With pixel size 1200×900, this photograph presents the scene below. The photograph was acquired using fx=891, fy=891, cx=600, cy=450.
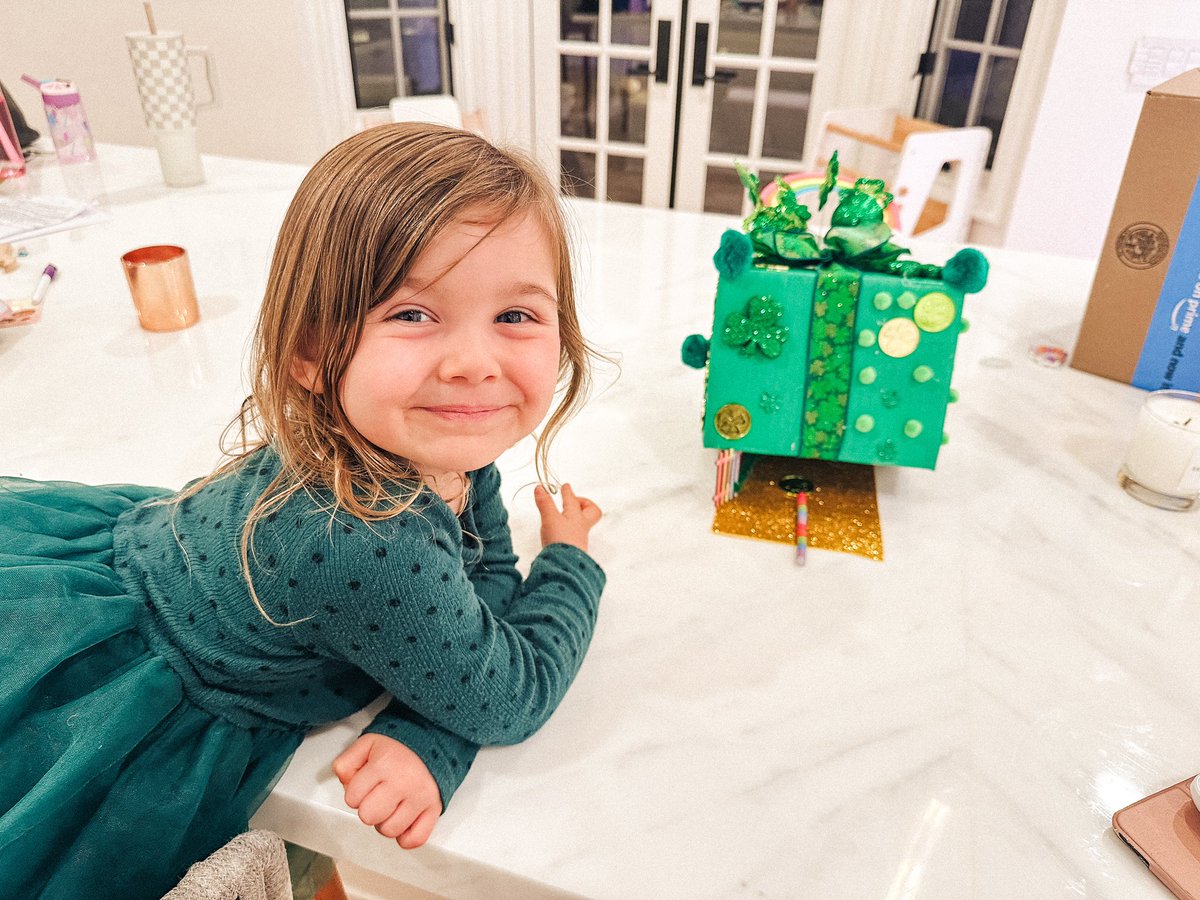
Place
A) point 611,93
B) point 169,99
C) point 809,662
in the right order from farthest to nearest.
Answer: point 611,93 → point 169,99 → point 809,662

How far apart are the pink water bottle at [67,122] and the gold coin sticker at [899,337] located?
1630 millimetres

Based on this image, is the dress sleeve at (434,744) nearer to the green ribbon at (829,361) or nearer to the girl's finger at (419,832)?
the girl's finger at (419,832)

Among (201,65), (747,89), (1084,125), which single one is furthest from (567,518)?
(201,65)

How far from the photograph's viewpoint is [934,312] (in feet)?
2.54

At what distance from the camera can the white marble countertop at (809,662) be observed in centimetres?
56

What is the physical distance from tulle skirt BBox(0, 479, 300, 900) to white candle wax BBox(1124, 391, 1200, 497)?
0.82m

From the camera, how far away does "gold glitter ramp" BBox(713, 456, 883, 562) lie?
83cm

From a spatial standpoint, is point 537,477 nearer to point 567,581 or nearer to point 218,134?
point 567,581

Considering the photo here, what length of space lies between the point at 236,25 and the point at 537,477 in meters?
3.00

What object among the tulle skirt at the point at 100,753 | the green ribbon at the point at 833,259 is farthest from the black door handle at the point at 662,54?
the tulle skirt at the point at 100,753

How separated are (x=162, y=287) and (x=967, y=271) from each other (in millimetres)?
983

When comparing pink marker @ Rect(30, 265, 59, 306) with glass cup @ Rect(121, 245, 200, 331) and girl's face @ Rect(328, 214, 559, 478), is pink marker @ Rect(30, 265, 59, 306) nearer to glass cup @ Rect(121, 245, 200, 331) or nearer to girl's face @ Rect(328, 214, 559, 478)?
glass cup @ Rect(121, 245, 200, 331)

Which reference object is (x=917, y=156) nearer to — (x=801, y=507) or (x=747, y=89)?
(x=747, y=89)

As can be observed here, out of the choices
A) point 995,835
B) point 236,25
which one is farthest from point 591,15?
point 995,835
